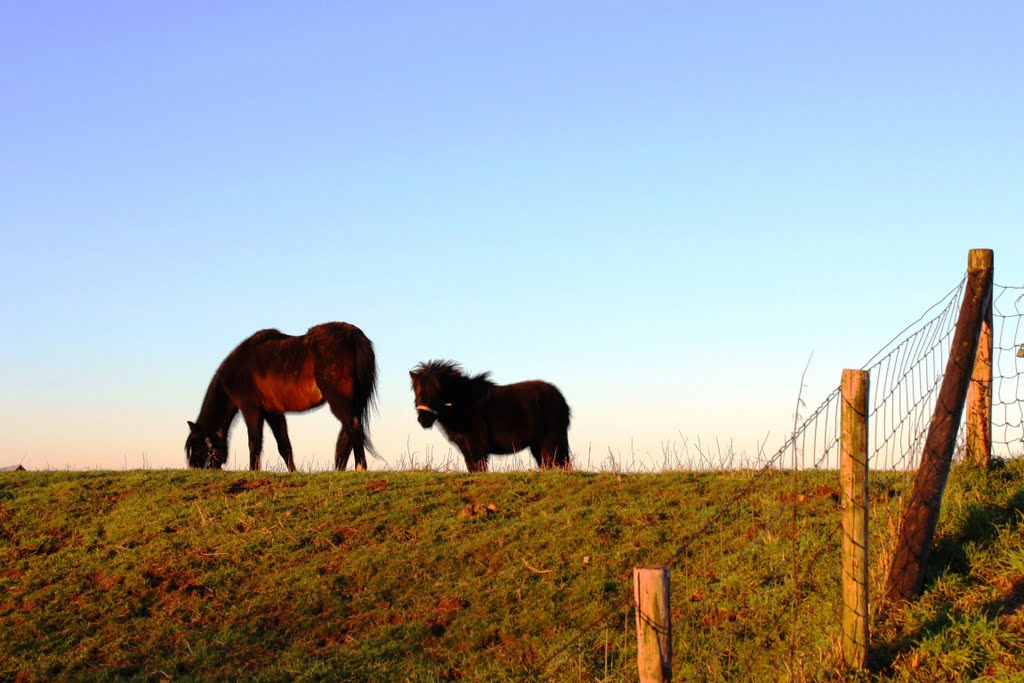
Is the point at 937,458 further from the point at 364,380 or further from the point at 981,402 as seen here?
the point at 364,380

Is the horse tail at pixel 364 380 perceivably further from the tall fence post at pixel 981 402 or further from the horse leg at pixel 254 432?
the tall fence post at pixel 981 402

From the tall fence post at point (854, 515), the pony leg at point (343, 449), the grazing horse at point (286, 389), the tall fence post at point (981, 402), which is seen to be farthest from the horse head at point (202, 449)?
the tall fence post at point (854, 515)

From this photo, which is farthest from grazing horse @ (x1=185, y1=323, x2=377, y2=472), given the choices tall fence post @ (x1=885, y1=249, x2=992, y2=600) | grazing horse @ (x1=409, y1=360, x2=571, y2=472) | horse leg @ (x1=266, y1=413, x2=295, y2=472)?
tall fence post @ (x1=885, y1=249, x2=992, y2=600)

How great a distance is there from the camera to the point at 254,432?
1650 centimetres

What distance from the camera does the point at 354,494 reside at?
1105 cm

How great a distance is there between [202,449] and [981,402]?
493 inches

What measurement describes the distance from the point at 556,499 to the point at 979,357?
4.26 metres

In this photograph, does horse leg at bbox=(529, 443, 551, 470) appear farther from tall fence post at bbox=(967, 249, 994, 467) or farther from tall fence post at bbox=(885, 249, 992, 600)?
tall fence post at bbox=(885, 249, 992, 600)

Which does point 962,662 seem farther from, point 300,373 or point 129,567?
point 300,373

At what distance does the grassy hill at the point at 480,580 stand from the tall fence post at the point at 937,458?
0.19 metres

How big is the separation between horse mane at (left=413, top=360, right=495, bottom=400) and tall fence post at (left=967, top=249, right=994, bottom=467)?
357 inches

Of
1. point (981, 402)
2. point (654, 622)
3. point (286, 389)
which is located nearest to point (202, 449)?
point (286, 389)

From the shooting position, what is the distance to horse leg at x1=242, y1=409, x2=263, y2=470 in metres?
16.2

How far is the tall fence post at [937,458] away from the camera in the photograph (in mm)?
6570
